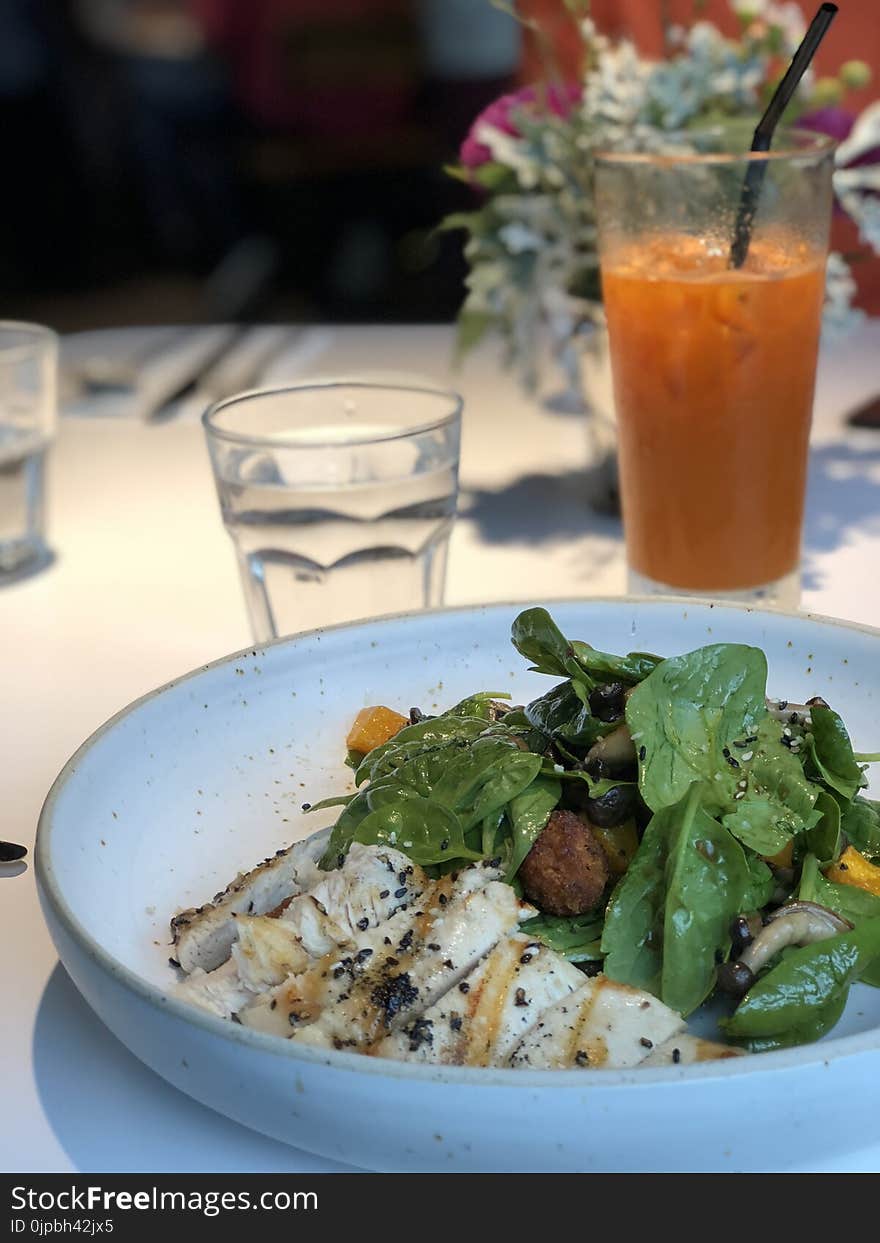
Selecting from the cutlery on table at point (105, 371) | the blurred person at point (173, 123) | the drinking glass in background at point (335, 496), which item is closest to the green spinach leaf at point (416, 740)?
the drinking glass in background at point (335, 496)

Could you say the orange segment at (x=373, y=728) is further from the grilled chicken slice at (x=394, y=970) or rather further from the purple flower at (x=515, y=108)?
the purple flower at (x=515, y=108)

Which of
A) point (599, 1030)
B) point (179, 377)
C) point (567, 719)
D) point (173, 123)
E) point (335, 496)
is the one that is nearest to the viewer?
point (599, 1030)

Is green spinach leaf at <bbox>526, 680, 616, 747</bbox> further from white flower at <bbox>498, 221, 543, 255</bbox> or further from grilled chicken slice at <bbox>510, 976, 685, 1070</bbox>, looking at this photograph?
white flower at <bbox>498, 221, 543, 255</bbox>

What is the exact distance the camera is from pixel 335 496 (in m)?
1.54

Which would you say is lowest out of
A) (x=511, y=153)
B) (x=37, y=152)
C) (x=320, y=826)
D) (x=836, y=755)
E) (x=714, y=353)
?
(x=37, y=152)

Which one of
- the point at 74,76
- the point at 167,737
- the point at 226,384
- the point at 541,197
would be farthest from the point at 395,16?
the point at 167,737

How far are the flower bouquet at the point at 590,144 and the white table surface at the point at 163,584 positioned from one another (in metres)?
0.30

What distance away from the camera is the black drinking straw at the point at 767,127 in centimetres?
135

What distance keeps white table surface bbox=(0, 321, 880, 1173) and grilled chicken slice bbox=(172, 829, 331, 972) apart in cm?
8

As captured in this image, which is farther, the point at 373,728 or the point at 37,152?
the point at 37,152

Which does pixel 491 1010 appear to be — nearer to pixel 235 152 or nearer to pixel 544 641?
pixel 544 641

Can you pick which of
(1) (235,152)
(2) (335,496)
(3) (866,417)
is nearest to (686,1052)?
(2) (335,496)

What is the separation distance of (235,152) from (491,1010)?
692cm
